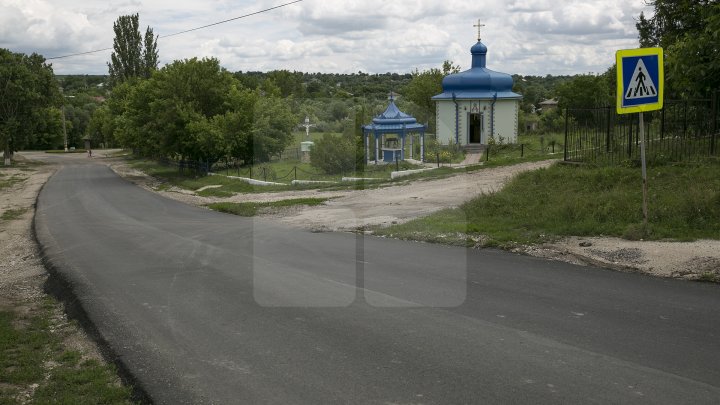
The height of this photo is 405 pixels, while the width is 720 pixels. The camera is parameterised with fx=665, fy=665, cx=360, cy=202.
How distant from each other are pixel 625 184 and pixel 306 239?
23.7 feet

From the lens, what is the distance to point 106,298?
383 inches

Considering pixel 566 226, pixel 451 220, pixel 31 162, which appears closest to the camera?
pixel 566 226

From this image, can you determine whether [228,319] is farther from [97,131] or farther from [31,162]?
[97,131]

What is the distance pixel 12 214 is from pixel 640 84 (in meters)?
24.6

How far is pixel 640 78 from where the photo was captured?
11031 mm

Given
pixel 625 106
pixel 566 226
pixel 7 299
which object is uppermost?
pixel 625 106

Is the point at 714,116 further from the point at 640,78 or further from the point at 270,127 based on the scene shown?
the point at 270,127

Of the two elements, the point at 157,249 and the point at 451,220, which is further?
the point at 451,220

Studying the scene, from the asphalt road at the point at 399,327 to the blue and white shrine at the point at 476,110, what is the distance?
26.4 metres

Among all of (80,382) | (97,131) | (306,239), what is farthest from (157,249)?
(97,131)

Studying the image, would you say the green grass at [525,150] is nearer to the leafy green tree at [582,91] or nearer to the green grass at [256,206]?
the green grass at [256,206]

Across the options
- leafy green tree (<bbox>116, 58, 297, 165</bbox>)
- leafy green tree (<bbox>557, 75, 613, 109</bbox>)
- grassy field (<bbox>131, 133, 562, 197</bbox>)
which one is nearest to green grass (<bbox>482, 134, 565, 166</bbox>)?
grassy field (<bbox>131, 133, 562, 197</bbox>)

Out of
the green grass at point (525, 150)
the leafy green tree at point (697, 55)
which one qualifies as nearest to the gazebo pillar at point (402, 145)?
the green grass at point (525, 150)

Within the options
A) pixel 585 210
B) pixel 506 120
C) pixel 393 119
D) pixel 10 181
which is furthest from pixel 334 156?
pixel 10 181
